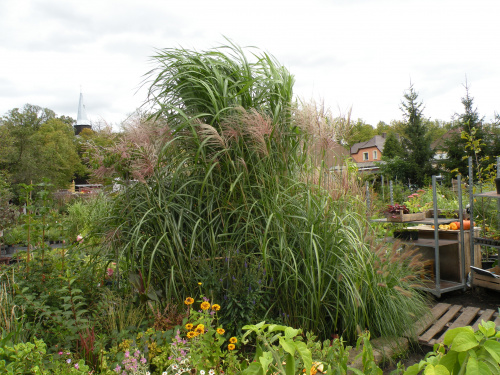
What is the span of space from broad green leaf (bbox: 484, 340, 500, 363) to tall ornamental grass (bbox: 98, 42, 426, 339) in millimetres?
1423

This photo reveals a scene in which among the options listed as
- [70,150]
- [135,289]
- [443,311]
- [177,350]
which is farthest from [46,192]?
[70,150]

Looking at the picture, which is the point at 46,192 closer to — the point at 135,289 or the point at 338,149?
the point at 135,289

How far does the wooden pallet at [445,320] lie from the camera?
114 inches

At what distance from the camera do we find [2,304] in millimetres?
2203

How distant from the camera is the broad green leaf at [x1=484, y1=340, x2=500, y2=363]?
749mm

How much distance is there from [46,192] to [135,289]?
3.28ft

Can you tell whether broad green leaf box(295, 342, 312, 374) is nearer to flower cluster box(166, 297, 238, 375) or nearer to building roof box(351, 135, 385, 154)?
flower cluster box(166, 297, 238, 375)

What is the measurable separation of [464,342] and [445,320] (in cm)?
293

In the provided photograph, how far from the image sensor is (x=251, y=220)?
7.95 feet

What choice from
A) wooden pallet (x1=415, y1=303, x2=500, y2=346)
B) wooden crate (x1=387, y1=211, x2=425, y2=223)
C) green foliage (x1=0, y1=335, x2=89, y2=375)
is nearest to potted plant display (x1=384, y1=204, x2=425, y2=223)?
wooden crate (x1=387, y1=211, x2=425, y2=223)

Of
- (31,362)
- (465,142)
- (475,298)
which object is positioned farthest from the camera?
(465,142)

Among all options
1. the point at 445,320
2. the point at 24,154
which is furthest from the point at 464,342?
the point at 24,154

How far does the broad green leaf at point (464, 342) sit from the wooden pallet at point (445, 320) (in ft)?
7.29

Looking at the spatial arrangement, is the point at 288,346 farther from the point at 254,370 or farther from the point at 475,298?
the point at 475,298
